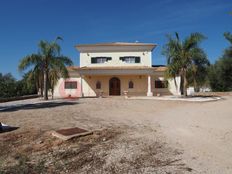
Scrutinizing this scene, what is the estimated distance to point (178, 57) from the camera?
740 inches

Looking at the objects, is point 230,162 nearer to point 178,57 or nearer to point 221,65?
point 178,57

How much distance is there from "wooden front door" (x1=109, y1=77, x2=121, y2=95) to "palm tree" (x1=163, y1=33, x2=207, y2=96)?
312 inches

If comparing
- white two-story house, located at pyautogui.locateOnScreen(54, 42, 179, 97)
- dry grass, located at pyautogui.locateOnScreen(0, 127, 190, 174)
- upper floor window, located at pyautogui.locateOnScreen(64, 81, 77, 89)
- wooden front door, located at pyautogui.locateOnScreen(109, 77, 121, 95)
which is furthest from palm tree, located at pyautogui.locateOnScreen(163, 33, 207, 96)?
dry grass, located at pyautogui.locateOnScreen(0, 127, 190, 174)

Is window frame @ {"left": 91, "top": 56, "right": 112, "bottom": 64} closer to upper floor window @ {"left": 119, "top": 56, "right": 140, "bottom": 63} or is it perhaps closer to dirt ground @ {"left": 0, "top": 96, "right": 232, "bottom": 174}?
upper floor window @ {"left": 119, "top": 56, "right": 140, "bottom": 63}

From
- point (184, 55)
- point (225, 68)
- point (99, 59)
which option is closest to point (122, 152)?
point (184, 55)

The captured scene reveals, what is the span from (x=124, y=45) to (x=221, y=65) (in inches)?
578

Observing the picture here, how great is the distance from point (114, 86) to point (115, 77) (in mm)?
1223

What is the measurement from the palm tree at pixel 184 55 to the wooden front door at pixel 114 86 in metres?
7.92

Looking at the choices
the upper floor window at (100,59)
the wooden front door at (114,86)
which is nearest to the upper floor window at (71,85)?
the upper floor window at (100,59)

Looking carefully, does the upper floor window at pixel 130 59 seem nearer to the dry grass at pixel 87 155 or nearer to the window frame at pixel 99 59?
the window frame at pixel 99 59

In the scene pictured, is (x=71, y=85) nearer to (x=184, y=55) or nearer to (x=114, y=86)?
(x=114, y=86)

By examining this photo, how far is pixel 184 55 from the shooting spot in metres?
18.6

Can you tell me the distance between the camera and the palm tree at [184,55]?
18547mm

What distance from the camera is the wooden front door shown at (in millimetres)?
25266
